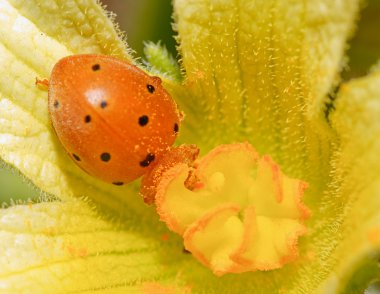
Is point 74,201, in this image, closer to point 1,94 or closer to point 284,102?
point 1,94

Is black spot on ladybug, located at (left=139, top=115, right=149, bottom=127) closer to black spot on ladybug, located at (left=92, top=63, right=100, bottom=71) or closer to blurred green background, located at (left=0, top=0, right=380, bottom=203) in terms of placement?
black spot on ladybug, located at (left=92, top=63, right=100, bottom=71)

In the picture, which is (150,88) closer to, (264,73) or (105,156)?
(105,156)

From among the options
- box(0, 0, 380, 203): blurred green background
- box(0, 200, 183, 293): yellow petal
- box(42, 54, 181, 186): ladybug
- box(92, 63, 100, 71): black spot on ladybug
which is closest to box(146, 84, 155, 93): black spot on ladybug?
box(42, 54, 181, 186): ladybug

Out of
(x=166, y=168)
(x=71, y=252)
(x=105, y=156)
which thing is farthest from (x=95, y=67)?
(x=71, y=252)

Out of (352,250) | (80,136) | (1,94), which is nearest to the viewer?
(352,250)

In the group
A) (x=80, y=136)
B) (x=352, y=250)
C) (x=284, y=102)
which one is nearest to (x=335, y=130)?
(x=284, y=102)

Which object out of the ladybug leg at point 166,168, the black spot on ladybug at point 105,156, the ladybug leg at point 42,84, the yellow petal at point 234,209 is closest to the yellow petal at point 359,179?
the yellow petal at point 234,209

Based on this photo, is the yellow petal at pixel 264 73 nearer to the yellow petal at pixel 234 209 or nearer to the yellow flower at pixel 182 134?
the yellow flower at pixel 182 134
